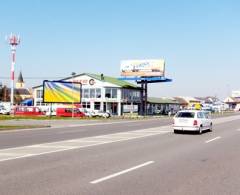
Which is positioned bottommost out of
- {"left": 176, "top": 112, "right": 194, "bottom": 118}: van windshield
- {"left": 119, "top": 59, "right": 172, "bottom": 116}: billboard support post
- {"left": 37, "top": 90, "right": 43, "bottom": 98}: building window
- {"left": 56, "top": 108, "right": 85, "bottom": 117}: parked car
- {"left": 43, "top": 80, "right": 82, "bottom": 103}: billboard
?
{"left": 176, "top": 112, "right": 194, "bottom": 118}: van windshield

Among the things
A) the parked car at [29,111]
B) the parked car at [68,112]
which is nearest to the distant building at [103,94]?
the parked car at [29,111]

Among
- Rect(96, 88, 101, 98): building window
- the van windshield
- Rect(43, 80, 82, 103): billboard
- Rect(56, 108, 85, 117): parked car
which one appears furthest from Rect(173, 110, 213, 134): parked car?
Rect(96, 88, 101, 98): building window

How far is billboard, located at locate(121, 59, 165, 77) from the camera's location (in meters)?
86.9

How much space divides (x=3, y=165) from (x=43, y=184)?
3188 mm

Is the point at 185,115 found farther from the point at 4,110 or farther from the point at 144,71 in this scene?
the point at 144,71

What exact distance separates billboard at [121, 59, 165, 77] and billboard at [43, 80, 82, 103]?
23590 millimetres

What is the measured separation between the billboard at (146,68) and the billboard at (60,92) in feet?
77.4

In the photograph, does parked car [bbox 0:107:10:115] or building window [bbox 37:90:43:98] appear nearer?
parked car [bbox 0:107:10:115]

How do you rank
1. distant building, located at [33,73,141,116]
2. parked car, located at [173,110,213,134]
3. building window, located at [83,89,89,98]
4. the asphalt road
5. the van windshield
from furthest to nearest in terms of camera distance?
building window, located at [83,89,89,98] < distant building, located at [33,73,141,116] < the van windshield < parked car, located at [173,110,213,134] < the asphalt road

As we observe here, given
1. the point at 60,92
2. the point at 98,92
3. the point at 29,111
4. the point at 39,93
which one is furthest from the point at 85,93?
the point at 60,92

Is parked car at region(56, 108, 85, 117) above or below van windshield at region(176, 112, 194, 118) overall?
above

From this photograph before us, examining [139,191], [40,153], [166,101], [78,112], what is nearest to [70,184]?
[139,191]

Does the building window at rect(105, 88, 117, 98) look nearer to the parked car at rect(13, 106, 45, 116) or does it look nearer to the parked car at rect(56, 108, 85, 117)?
the parked car at rect(13, 106, 45, 116)

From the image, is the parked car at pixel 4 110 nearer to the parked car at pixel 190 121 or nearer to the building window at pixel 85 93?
the building window at pixel 85 93
